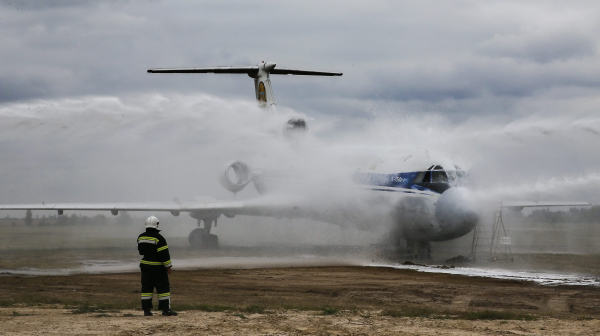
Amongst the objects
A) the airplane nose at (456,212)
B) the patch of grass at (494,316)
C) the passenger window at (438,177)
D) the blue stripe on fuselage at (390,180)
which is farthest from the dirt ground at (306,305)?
the blue stripe on fuselage at (390,180)

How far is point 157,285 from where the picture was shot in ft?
42.7

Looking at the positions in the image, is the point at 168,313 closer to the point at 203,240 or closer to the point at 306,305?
the point at 306,305

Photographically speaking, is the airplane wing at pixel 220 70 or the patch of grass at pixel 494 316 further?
the airplane wing at pixel 220 70

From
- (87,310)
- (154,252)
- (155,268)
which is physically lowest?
(87,310)

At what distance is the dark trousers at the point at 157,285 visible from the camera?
1279 cm

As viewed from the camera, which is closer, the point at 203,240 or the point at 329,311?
the point at 329,311

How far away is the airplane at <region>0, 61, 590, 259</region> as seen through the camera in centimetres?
2486

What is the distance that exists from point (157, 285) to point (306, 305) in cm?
320

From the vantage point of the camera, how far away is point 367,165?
1115 inches

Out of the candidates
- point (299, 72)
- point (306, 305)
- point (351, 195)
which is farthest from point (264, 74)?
point (306, 305)

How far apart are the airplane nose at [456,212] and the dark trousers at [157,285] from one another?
13312mm

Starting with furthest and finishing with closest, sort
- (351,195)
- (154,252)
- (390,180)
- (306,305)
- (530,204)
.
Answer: (530,204) → (351,195) → (390,180) → (306,305) → (154,252)

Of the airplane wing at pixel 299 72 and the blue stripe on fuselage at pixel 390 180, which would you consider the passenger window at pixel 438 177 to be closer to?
the blue stripe on fuselage at pixel 390 180

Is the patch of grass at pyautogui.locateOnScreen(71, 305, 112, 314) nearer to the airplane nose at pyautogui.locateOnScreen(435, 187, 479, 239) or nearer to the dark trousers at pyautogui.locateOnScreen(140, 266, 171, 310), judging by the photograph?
the dark trousers at pyautogui.locateOnScreen(140, 266, 171, 310)
